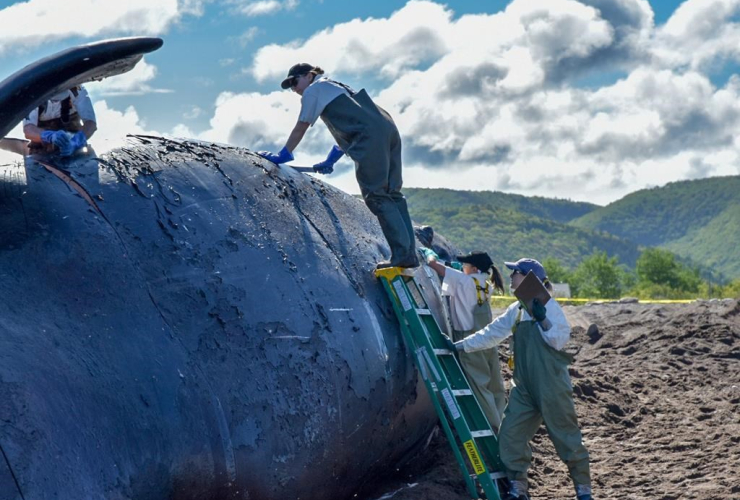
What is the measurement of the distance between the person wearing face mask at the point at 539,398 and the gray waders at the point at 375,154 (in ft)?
3.85

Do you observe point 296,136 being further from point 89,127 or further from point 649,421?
point 649,421

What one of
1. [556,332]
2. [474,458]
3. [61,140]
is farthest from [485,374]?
[61,140]

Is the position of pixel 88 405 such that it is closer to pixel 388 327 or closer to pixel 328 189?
pixel 388 327

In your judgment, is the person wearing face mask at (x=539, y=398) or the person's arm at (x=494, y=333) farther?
the person's arm at (x=494, y=333)

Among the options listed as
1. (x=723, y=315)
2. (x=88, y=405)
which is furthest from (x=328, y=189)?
(x=723, y=315)

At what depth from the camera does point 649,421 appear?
41.9 feet

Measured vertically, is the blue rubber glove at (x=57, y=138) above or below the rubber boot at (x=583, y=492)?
above

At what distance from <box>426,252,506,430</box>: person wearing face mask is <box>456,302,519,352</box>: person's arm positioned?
2.75 feet

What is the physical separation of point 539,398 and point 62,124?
15.8 ft

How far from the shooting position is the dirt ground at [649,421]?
9.82 metres

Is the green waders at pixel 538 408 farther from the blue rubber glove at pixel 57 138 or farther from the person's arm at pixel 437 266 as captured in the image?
the blue rubber glove at pixel 57 138

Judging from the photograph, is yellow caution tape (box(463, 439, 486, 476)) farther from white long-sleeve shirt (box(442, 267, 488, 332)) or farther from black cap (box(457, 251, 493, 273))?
black cap (box(457, 251, 493, 273))

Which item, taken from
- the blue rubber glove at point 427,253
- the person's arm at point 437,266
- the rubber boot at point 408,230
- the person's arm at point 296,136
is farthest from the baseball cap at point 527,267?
the person's arm at point 296,136

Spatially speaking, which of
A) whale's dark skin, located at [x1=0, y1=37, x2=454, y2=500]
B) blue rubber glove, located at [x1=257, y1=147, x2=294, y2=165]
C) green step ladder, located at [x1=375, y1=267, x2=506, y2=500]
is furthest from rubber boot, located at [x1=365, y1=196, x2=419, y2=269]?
blue rubber glove, located at [x1=257, y1=147, x2=294, y2=165]
